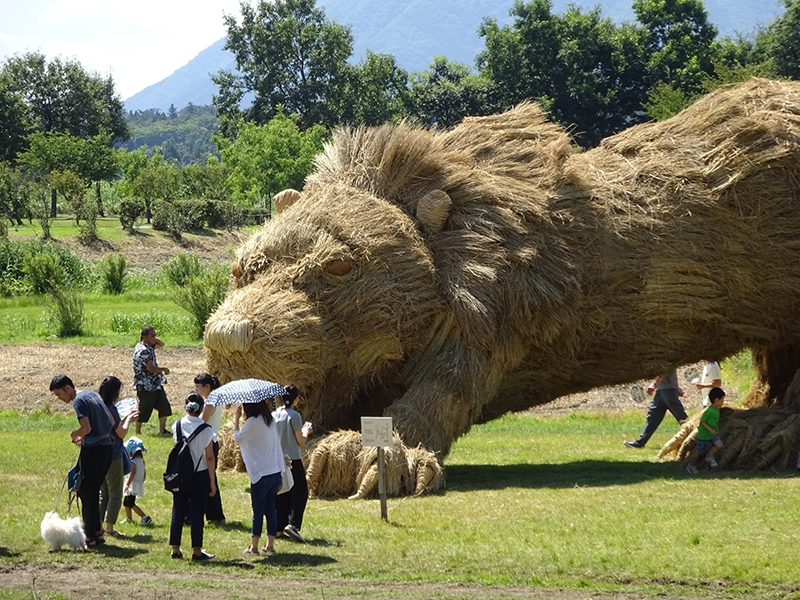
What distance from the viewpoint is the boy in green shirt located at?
12539 mm

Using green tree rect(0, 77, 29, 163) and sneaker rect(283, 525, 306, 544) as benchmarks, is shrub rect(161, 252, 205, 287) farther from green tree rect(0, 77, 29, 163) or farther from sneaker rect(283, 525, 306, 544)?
green tree rect(0, 77, 29, 163)

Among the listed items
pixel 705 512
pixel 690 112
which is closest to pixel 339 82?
pixel 690 112

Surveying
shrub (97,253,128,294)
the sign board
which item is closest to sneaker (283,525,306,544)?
the sign board

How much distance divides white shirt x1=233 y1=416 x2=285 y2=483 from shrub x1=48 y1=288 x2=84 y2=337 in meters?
19.4

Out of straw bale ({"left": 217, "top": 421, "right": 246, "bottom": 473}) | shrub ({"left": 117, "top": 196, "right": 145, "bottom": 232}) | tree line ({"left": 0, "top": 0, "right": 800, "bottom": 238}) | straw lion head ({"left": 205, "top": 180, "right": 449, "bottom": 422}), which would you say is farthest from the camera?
tree line ({"left": 0, "top": 0, "right": 800, "bottom": 238})

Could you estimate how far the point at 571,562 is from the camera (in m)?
8.38

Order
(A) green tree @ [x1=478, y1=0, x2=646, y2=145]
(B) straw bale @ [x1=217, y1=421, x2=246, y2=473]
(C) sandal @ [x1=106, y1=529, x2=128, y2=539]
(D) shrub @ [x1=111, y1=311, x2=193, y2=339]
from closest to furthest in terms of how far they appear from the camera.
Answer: (C) sandal @ [x1=106, y1=529, x2=128, y2=539] → (B) straw bale @ [x1=217, y1=421, x2=246, y2=473] → (D) shrub @ [x1=111, y1=311, x2=193, y2=339] → (A) green tree @ [x1=478, y1=0, x2=646, y2=145]

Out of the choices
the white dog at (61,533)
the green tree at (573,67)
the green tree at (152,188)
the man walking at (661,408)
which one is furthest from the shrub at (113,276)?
the green tree at (573,67)

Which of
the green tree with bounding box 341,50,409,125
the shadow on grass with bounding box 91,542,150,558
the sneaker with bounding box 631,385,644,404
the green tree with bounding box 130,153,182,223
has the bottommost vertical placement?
the shadow on grass with bounding box 91,542,150,558

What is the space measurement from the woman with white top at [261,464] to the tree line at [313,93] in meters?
35.7

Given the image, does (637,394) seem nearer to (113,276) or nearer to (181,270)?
(181,270)

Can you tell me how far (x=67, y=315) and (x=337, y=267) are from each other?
1683 cm

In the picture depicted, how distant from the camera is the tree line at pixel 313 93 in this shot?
53.0 m

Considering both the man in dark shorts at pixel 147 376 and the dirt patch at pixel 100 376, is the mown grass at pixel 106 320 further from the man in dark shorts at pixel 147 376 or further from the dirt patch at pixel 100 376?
the man in dark shorts at pixel 147 376
